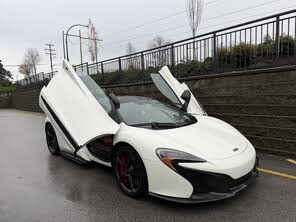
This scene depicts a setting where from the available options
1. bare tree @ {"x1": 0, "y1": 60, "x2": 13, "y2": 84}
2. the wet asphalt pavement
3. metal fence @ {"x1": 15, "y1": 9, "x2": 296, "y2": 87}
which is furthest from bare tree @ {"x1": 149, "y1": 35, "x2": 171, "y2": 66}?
bare tree @ {"x1": 0, "y1": 60, "x2": 13, "y2": 84}

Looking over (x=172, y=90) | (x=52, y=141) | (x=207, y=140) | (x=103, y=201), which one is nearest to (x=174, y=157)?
(x=207, y=140)

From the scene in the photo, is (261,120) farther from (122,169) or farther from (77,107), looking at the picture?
(77,107)

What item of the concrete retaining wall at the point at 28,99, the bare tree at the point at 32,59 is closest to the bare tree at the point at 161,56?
the concrete retaining wall at the point at 28,99

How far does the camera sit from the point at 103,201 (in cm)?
294

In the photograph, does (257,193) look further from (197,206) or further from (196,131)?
(196,131)

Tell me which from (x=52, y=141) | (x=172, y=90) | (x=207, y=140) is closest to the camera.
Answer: (x=207, y=140)

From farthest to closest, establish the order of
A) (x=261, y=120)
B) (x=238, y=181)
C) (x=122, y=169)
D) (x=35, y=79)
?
(x=35, y=79) < (x=261, y=120) < (x=122, y=169) < (x=238, y=181)

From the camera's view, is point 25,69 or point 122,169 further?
point 25,69

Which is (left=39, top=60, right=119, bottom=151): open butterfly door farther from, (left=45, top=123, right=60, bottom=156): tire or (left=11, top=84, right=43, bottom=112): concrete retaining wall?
(left=11, top=84, right=43, bottom=112): concrete retaining wall

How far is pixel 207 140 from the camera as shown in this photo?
9.41 feet

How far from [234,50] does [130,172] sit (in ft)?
14.2

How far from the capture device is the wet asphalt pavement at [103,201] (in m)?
2.54

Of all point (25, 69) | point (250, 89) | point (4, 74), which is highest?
point (4, 74)

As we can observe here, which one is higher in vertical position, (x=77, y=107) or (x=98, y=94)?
(x=98, y=94)
